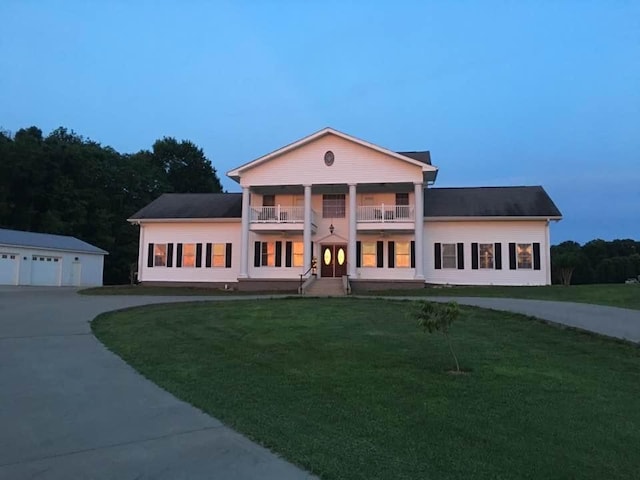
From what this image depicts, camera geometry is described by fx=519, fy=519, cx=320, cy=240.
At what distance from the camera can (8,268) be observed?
31.7 meters

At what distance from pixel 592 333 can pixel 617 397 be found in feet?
17.0

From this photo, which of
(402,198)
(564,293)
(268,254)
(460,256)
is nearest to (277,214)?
(268,254)

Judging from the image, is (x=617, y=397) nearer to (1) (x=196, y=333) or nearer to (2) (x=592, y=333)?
(2) (x=592, y=333)

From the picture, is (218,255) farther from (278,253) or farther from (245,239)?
(278,253)

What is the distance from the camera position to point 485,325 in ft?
41.3

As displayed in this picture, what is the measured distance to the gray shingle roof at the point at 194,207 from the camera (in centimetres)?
3161

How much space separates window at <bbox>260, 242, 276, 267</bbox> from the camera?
30078mm

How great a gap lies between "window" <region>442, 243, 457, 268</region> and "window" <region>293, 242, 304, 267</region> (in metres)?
7.94

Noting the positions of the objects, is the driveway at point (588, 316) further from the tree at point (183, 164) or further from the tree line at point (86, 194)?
the tree at point (183, 164)

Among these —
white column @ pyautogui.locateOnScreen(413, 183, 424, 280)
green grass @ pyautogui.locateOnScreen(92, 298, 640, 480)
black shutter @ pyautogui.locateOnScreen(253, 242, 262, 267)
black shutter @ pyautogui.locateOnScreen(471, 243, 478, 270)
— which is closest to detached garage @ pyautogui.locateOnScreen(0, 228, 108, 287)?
black shutter @ pyautogui.locateOnScreen(253, 242, 262, 267)

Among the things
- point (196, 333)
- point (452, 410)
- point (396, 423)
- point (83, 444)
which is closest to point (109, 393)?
point (83, 444)

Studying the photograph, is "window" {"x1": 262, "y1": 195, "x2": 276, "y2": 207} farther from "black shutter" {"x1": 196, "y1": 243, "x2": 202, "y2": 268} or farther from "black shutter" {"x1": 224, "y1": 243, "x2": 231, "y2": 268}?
"black shutter" {"x1": 196, "y1": 243, "x2": 202, "y2": 268}

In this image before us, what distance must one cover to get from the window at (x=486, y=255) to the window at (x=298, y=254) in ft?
32.6

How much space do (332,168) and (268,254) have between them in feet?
20.5
